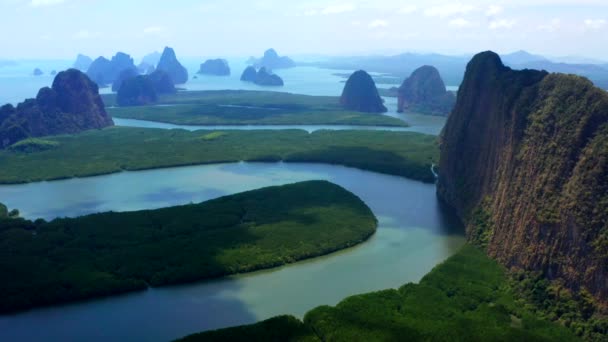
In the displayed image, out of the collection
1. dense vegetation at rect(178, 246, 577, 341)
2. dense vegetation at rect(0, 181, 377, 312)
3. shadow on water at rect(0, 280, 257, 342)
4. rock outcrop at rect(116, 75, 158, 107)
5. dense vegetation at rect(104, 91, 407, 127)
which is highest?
rock outcrop at rect(116, 75, 158, 107)

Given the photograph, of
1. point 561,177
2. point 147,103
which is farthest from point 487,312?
point 147,103

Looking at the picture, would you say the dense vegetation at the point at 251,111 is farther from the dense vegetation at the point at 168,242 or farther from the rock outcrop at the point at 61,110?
the dense vegetation at the point at 168,242

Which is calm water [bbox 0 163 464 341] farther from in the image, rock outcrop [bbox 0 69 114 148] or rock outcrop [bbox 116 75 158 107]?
rock outcrop [bbox 116 75 158 107]

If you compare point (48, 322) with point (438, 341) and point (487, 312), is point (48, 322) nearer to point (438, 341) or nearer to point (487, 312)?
point (438, 341)

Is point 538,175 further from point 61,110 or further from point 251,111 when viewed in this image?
point 251,111

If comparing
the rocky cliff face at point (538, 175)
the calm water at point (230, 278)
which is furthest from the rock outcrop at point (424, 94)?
the rocky cliff face at point (538, 175)

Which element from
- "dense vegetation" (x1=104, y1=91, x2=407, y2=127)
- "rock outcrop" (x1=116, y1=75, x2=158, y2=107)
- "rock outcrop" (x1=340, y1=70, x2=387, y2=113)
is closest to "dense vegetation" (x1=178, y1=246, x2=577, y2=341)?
"dense vegetation" (x1=104, y1=91, x2=407, y2=127)

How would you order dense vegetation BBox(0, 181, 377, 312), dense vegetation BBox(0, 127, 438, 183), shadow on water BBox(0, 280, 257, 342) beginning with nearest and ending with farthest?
shadow on water BBox(0, 280, 257, 342) → dense vegetation BBox(0, 181, 377, 312) → dense vegetation BBox(0, 127, 438, 183)
